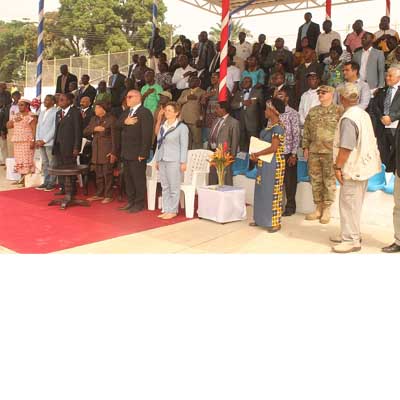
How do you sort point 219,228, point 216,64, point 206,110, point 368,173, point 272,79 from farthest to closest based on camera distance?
point 216,64
point 206,110
point 272,79
point 219,228
point 368,173

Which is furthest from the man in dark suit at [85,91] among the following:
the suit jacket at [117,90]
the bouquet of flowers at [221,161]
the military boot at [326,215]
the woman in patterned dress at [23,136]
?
the military boot at [326,215]

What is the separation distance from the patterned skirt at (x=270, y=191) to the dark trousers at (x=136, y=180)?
156cm

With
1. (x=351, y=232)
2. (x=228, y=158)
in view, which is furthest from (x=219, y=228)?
(x=351, y=232)

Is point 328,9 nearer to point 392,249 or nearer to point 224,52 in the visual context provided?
point 224,52

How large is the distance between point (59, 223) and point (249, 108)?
9.87ft

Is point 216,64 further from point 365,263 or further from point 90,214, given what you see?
point 365,263

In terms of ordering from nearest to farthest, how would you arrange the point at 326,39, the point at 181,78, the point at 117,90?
the point at 326,39, the point at 181,78, the point at 117,90

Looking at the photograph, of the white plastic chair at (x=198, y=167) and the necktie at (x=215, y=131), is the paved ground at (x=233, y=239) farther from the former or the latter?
the necktie at (x=215, y=131)

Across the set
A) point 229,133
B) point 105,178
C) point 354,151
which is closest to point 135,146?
point 105,178

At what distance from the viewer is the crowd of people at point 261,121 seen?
4688 millimetres

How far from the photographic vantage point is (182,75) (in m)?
8.52

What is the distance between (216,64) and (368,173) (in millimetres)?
4735

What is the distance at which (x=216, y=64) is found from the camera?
339 inches

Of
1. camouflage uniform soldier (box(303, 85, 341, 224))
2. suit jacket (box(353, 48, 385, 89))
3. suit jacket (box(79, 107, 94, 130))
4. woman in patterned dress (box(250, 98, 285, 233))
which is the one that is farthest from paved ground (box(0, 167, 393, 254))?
suit jacket (box(79, 107, 94, 130))
